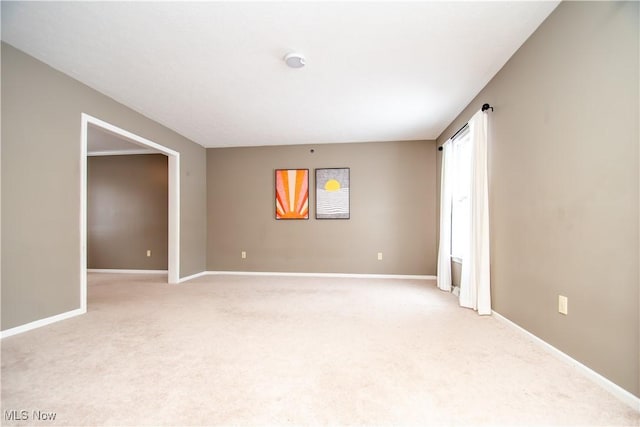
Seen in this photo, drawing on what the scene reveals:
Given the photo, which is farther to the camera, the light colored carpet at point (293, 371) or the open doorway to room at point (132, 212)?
the open doorway to room at point (132, 212)

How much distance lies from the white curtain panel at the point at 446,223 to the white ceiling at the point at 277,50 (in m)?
0.70

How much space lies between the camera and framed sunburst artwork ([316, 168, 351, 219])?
5266 millimetres

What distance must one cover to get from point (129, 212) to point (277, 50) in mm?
5047

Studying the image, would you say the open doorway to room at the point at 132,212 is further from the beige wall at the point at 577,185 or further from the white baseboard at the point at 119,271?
the beige wall at the point at 577,185

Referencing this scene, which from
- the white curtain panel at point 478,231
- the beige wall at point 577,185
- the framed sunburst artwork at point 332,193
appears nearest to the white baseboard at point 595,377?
the beige wall at point 577,185

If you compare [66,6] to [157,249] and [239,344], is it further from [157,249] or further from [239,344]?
[157,249]

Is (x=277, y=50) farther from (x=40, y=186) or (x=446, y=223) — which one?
(x=446, y=223)

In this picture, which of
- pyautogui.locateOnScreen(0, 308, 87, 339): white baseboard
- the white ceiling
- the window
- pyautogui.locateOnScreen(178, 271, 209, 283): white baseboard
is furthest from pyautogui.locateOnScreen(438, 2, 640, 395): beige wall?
pyautogui.locateOnScreen(178, 271, 209, 283): white baseboard

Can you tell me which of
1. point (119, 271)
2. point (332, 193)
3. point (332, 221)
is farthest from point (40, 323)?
point (332, 193)

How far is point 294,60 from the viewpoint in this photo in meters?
2.54

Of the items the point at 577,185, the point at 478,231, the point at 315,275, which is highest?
the point at 577,185

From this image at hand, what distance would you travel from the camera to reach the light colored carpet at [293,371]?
4.59ft

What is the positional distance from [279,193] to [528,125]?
4.02m

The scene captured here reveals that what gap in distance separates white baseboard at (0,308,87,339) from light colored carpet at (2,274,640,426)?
0.31 ft
